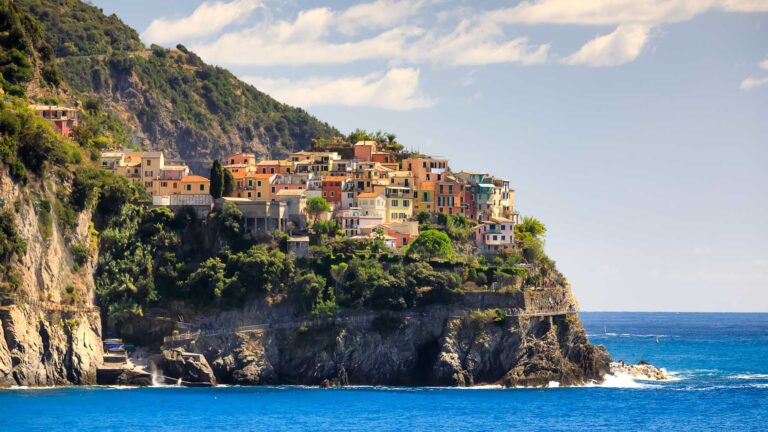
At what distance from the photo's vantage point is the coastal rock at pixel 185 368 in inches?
3981

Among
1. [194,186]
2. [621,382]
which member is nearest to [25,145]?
[194,186]

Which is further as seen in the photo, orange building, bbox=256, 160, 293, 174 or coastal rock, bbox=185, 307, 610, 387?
orange building, bbox=256, 160, 293, 174

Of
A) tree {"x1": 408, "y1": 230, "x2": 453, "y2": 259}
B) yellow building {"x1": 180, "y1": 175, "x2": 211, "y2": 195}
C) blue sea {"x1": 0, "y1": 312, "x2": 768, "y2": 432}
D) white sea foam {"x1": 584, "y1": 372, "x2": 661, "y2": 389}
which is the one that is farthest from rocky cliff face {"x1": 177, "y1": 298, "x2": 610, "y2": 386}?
yellow building {"x1": 180, "y1": 175, "x2": 211, "y2": 195}

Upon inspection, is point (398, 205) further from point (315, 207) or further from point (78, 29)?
point (78, 29)

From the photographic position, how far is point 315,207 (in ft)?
382

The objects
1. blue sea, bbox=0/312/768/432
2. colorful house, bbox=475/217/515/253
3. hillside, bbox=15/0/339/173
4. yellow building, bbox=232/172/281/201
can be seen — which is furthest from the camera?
hillside, bbox=15/0/339/173

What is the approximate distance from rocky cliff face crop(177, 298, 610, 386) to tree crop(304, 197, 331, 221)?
14.8 metres

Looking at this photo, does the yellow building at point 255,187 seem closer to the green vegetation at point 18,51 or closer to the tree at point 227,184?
the tree at point 227,184

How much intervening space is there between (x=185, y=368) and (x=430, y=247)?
20930 mm

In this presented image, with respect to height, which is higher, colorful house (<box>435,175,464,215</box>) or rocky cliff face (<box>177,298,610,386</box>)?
colorful house (<box>435,175,464,215</box>)

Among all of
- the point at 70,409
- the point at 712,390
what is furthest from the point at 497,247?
the point at 70,409

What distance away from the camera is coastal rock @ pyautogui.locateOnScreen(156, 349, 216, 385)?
332ft

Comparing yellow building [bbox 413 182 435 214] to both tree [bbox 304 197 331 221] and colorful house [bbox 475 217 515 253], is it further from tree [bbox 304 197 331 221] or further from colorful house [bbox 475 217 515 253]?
tree [bbox 304 197 331 221]

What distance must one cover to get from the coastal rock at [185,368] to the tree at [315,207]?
19.0 m
